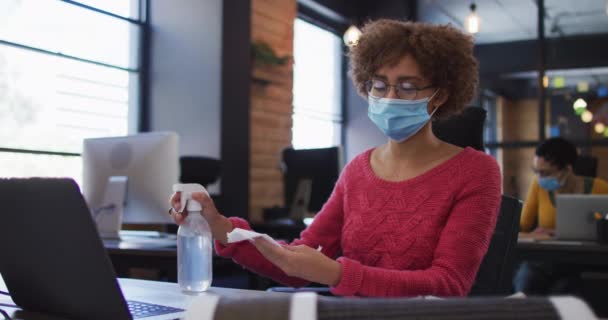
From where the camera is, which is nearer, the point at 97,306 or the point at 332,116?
the point at 97,306

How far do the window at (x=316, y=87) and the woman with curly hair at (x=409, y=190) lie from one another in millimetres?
3777

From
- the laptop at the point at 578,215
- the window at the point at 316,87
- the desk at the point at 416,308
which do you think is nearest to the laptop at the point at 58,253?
the desk at the point at 416,308

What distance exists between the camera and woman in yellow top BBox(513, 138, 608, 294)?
3371mm

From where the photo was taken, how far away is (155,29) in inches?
179

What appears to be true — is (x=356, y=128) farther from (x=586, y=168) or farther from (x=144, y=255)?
(x=144, y=255)

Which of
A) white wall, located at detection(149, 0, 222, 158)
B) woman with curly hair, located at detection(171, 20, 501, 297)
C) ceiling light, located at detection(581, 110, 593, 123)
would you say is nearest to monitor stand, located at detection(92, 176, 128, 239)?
woman with curly hair, located at detection(171, 20, 501, 297)

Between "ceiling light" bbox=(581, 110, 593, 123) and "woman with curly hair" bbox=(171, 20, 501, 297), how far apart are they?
5.70 meters

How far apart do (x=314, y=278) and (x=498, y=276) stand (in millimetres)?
537

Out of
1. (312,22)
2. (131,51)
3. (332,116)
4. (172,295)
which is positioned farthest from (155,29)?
(172,295)

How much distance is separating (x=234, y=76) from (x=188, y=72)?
Answer: 1.04ft

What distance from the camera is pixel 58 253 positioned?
1.05 m

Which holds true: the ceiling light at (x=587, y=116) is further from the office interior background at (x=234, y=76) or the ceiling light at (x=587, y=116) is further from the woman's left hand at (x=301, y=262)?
the woman's left hand at (x=301, y=262)

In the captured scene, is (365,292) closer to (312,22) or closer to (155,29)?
(155,29)

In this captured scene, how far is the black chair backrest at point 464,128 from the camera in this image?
1.77 meters
